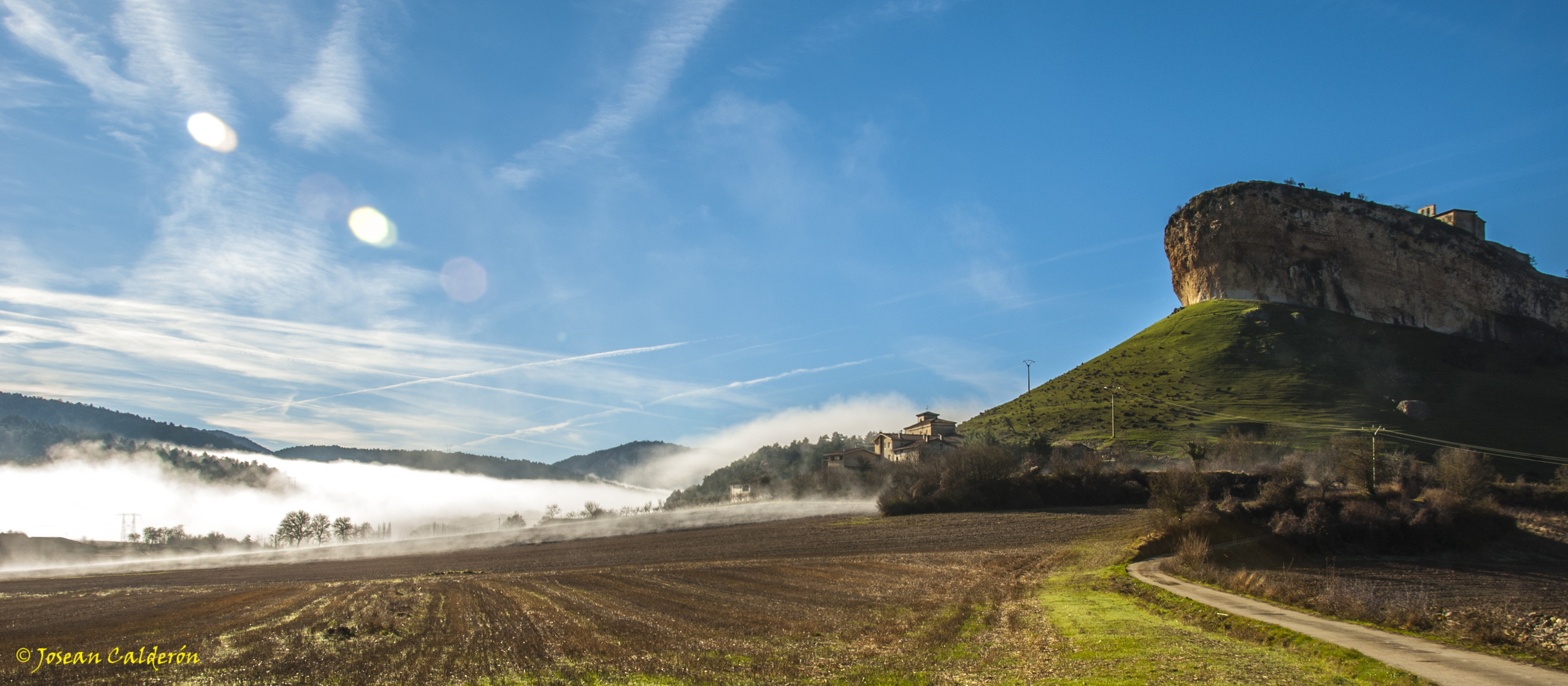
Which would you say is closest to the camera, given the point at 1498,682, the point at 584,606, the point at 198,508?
the point at 1498,682

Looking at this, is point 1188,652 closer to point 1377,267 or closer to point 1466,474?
point 1466,474

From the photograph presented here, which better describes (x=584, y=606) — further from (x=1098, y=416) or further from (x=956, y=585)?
(x=1098, y=416)

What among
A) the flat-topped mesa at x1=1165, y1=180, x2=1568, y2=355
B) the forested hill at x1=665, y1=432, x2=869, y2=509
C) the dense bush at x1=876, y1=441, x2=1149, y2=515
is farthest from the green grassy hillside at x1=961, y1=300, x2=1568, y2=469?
the forested hill at x1=665, y1=432, x2=869, y2=509

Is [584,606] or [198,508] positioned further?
[198,508]

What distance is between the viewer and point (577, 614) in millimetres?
26625

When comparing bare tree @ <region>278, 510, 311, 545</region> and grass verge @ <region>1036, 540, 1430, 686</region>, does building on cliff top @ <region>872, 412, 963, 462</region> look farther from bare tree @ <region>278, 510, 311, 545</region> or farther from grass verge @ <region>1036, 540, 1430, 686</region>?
bare tree @ <region>278, 510, 311, 545</region>

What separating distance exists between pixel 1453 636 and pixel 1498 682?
515cm

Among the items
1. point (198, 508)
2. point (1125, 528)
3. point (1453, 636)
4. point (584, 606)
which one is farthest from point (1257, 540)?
point (198, 508)

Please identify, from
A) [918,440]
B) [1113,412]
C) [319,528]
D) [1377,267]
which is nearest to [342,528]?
[319,528]

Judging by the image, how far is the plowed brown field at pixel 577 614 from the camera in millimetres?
17922

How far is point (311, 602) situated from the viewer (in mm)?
33938

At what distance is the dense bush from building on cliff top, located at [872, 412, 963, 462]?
1756 cm

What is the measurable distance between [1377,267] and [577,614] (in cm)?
15660

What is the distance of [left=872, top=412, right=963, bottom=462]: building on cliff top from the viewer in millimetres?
111125
